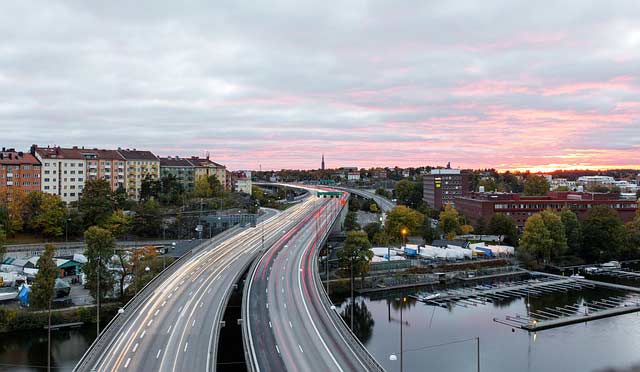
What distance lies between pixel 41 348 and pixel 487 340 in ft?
111

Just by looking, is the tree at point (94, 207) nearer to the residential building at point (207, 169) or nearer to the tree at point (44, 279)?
the tree at point (44, 279)

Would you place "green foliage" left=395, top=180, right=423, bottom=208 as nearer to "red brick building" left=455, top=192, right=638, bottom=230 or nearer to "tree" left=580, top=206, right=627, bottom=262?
"red brick building" left=455, top=192, right=638, bottom=230

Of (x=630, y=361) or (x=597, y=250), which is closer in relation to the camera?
(x=630, y=361)

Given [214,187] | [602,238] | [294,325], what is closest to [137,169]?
[214,187]

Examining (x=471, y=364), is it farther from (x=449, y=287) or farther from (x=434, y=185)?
(x=434, y=185)

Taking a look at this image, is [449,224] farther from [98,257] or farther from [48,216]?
[48,216]

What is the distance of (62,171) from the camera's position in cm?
8038

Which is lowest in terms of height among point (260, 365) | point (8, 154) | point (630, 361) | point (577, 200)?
point (630, 361)

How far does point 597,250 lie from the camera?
73.1m

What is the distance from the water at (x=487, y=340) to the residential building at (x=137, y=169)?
5629 cm

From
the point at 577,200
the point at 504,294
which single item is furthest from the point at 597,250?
the point at 504,294

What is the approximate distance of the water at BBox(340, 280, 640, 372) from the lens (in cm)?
3512

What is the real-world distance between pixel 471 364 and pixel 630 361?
1189 centimetres

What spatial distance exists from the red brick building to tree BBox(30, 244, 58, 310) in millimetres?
67190
